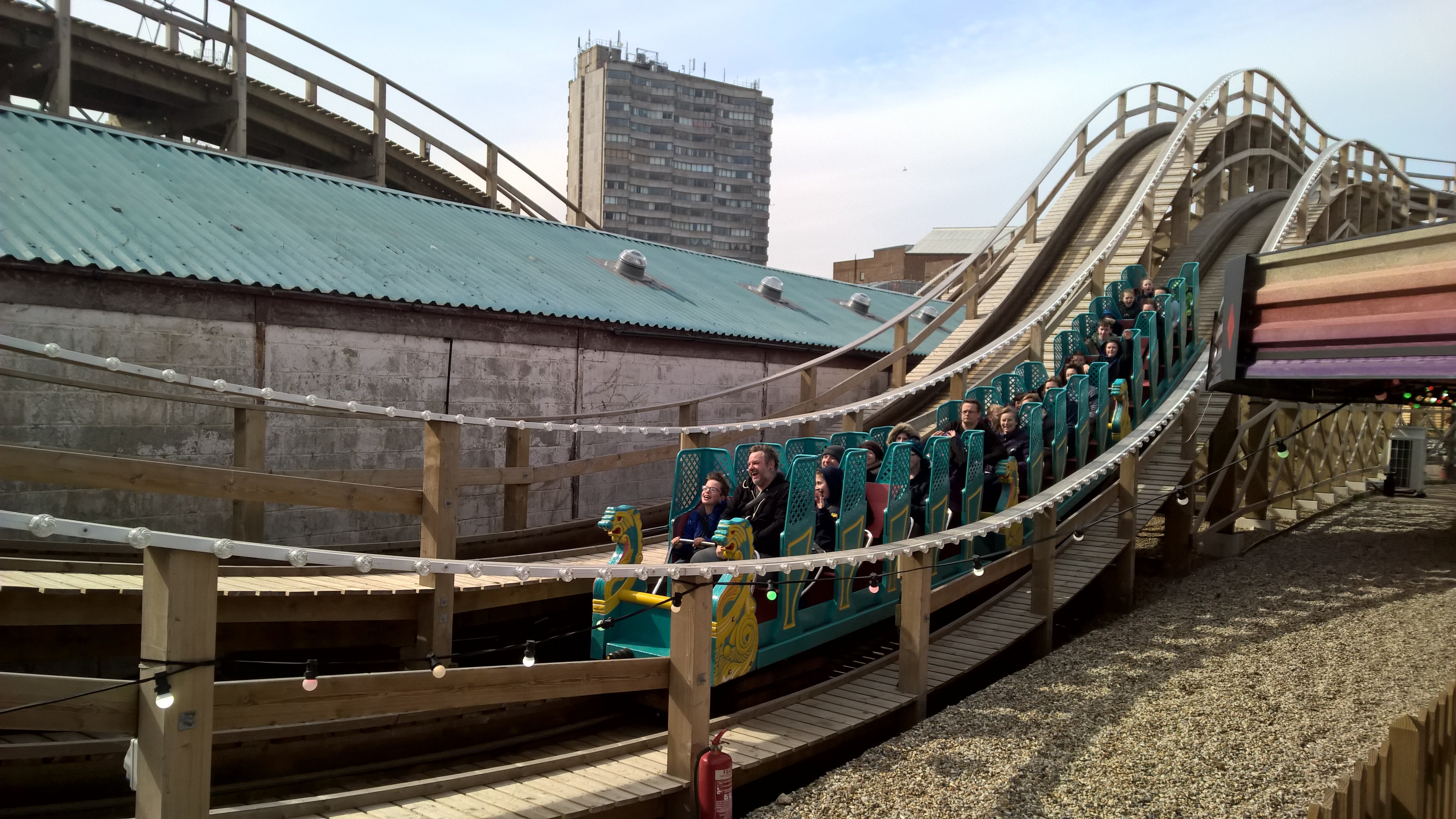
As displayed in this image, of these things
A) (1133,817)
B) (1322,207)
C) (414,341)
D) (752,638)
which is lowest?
(1133,817)

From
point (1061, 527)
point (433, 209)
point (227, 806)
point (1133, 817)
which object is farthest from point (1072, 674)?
point (433, 209)

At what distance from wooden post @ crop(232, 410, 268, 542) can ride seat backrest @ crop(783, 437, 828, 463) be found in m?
4.28

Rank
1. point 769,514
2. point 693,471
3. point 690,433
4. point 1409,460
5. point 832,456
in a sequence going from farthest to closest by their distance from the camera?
point 1409,460 < point 690,433 < point 832,456 < point 693,471 < point 769,514

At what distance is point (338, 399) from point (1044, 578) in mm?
6380

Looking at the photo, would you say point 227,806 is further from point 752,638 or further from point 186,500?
point 186,500

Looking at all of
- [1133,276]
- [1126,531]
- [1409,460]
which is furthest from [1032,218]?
[1126,531]

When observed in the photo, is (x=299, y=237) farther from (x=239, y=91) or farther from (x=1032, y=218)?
(x=1032, y=218)

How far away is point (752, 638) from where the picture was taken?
5793 millimetres

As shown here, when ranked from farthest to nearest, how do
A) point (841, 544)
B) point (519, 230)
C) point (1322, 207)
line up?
point (1322, 207), point (519, 230), point (841, 544)

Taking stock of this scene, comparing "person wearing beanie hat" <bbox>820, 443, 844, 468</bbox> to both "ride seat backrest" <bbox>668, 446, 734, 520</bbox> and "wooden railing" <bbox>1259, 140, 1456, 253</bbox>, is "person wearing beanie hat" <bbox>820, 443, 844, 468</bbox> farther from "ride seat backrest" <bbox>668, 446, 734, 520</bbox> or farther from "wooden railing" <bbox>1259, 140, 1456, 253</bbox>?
"wooden railing" <bbox>1259, 140, 1456, 253</bbox>

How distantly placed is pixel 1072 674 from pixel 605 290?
7542 millimetres

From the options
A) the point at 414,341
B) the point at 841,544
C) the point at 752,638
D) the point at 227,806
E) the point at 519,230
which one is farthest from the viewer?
the point at 519,230

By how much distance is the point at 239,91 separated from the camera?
1595 centimetres

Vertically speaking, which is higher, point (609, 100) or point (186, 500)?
point (609, 100)
